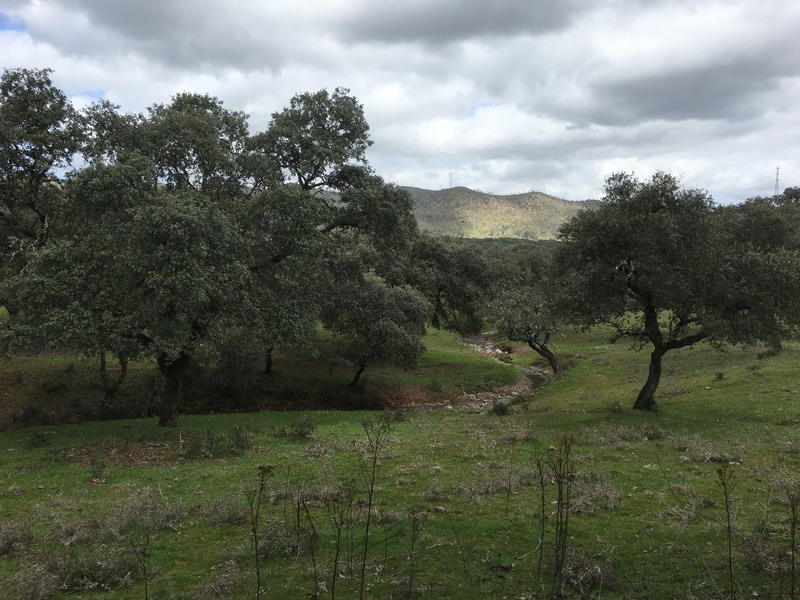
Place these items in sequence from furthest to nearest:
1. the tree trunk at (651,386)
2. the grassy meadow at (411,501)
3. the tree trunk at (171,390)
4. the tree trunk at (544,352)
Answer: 1. the tree trunk at (544,352)
2. the tree trunk at (651,386)
3. the tree trunk at (171,390)
4. the grassy meadow at (411,501)

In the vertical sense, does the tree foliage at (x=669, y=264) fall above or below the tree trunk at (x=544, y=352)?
above

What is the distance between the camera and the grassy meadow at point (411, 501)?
26.9 ft

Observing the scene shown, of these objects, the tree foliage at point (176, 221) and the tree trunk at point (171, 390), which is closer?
the tree foliage at point (176, 221)

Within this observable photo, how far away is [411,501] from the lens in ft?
41.1

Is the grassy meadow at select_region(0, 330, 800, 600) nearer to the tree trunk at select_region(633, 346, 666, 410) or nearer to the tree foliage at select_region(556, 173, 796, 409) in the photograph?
the tree trunk at select_region(633, 346, 666, 410)

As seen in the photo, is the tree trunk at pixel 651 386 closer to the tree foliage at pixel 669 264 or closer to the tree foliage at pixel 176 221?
the tree foliage at pixel 669 264

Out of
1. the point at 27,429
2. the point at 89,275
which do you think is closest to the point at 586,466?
the point at 89,275

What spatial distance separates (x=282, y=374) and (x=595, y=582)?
1270 inches

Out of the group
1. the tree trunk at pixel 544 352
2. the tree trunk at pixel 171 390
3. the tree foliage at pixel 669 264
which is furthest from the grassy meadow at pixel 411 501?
the tree trunk at pixel 544 352

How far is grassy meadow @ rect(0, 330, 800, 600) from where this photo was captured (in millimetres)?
8188

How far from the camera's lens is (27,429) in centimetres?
2355

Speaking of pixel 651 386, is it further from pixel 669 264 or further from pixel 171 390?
pixel 171 390

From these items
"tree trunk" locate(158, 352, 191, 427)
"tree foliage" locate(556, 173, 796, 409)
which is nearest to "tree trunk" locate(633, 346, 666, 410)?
"tree foliage" locate(556, 173, 796, 409)

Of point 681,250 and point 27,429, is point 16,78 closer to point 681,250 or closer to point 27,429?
point 27,429
